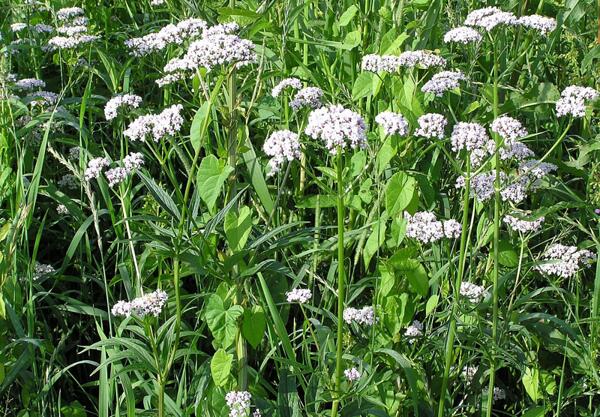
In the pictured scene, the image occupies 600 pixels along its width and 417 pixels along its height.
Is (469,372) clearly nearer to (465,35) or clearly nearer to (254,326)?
(254,326)

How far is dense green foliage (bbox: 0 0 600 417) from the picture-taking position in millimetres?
2314

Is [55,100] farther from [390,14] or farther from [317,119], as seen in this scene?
[317,119]

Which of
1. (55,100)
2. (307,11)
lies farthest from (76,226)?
(307,11)

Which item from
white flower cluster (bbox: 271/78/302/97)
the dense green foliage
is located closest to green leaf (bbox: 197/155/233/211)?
the dense green foliage

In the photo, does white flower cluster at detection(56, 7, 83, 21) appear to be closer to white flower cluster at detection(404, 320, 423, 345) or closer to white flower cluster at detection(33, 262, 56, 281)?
white flower cluster at detection(33, 262, 56, 281)

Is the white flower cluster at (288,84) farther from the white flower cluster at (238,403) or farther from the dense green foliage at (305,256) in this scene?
the white flower cluster at (238,403)

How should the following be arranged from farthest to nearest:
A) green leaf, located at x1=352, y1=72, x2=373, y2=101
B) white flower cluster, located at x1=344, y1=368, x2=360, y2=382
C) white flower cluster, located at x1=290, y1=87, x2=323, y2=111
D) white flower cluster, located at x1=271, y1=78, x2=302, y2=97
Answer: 1. green leaf, located at x1=352, y1=72, x2=373, y2=101
2. white flower cluster, located at x1=271, y1=78, x2=302, y2=97
3. white flower cluster, located at x1=290, y1=87, x2=323, y2=111
4. white flower cluster, located at x1=344, y1=368, x2=360, y2=382

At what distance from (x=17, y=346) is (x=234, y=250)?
82 centimetres

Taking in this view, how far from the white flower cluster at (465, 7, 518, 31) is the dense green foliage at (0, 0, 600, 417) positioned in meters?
0.18

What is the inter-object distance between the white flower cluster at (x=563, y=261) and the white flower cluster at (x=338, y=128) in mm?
901

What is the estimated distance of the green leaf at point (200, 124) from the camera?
229 centimetres

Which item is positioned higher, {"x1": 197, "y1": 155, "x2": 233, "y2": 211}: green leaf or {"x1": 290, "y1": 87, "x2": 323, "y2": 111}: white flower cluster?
{"x1": 290, "y1": 87, "x2": 323, "y2": 111}: white flower cluster

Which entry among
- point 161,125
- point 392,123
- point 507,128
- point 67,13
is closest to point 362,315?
point 392,123

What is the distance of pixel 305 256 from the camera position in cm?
295
